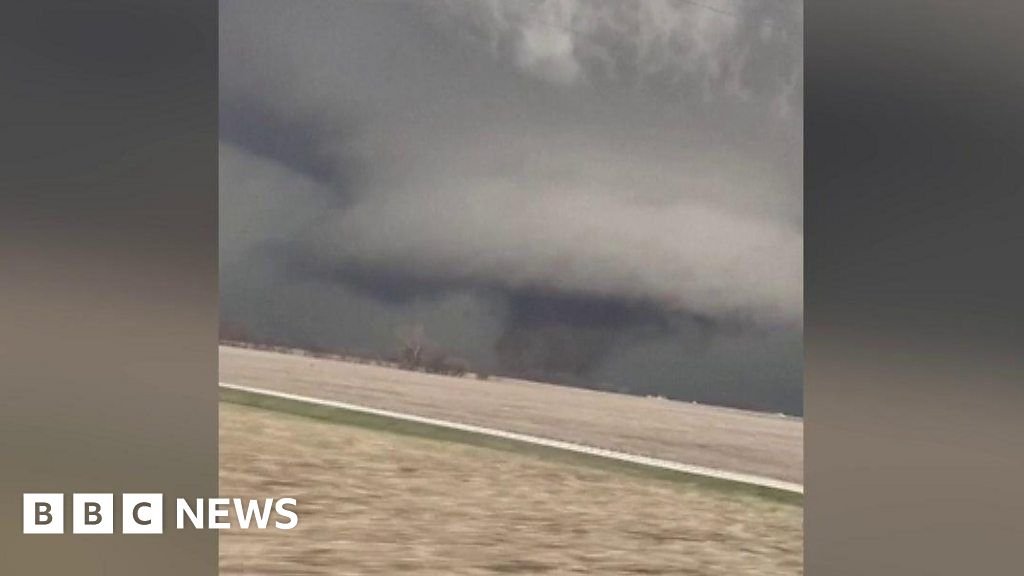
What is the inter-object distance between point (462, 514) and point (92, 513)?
0.96m

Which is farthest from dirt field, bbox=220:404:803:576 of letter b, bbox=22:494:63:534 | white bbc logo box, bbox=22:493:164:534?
letter b, bbox=22:494:63:534

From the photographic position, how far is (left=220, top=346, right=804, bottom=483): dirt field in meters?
2.92

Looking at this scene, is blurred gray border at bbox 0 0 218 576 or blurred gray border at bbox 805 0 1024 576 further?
blurred gray border at bbox 805 0 1024 576

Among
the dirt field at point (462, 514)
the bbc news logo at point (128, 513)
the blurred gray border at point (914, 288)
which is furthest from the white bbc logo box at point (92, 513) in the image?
the blurred gray border at point (914, 288)

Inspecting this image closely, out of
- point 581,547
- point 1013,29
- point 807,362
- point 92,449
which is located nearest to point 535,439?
point 581,547

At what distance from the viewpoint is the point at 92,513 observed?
92.3 inches

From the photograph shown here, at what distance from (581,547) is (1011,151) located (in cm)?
177

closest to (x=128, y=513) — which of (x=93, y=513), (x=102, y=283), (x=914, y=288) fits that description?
(x=93, y=513)

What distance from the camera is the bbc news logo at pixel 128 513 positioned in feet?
7.55

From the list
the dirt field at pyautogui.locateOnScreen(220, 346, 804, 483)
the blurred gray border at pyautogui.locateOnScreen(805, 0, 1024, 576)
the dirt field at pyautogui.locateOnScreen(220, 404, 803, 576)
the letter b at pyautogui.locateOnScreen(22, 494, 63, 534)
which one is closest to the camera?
the letter b at pyautogui.locateOnScreen(22, 494, 63, 534)

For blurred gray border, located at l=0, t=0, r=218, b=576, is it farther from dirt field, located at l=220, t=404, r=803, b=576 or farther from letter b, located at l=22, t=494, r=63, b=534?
dirt field, located at l=220, t=404, r=803, b=576

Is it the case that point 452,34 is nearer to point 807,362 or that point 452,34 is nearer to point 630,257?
point 630,257

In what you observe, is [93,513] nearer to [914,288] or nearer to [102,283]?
[102,283]

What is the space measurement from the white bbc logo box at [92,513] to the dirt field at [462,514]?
0.21 metres
